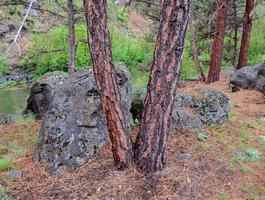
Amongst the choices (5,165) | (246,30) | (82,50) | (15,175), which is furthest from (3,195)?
(82,50)

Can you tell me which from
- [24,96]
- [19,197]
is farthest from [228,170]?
[24,96]

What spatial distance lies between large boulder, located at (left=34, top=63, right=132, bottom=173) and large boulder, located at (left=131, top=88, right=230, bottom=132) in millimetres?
900

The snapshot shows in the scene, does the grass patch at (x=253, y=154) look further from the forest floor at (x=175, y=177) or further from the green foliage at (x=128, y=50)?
the green foliage at (x=128, y=50)

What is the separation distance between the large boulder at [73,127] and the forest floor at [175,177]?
135mm

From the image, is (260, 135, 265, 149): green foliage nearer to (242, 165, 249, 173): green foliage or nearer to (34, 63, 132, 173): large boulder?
(242, 165, 249, 173): green foliage

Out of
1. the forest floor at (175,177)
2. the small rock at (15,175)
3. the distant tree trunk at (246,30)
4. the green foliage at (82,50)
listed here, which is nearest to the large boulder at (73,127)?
the forest floor at (175,177)

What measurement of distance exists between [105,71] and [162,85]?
647 mm

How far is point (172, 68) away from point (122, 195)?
4.93 ft

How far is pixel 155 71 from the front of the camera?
148 inches

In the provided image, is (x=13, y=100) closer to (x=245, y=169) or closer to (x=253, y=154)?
(x=253, y=154)

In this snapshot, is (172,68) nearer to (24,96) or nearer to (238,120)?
(238,120)

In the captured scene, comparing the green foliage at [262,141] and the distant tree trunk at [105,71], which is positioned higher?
the distant tree trunk at [105,71]

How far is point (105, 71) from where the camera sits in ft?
12.0

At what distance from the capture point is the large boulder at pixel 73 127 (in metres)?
4.24
